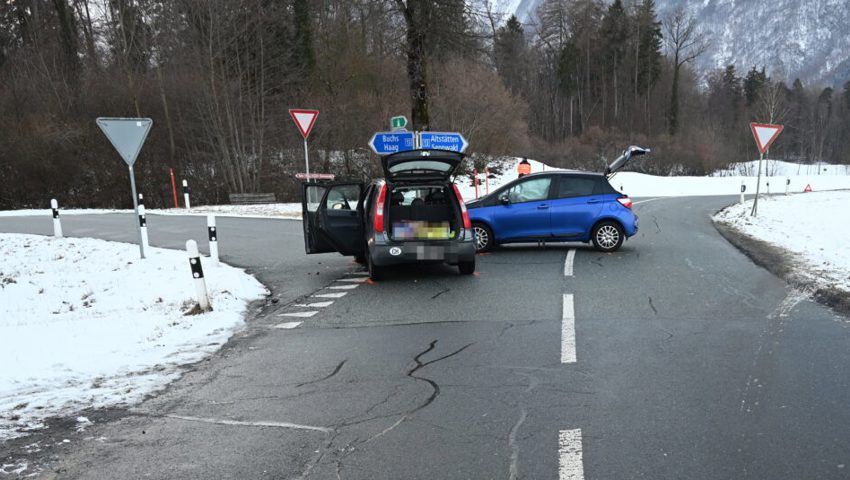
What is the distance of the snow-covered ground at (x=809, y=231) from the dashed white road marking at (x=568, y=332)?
3.61m

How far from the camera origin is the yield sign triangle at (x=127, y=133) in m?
10.6

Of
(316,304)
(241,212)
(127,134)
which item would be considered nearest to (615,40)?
(241,212)

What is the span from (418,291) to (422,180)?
171cm

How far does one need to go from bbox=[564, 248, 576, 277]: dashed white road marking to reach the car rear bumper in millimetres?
1710

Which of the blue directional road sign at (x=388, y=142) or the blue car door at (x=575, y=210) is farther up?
the blue directional road sign at (x=388, y=142)

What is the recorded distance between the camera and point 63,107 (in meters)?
31.0

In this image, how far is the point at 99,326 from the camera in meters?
7.23

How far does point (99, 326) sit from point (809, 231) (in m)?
15.9

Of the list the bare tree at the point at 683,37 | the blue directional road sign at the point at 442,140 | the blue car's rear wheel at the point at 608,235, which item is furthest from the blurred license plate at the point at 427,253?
the bare tree at the point at 683,37

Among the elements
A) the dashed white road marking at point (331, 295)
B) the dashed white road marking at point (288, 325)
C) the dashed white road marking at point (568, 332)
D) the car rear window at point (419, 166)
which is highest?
the car rear window at point (419, 166)

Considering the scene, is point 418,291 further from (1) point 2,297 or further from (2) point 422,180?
(1) point 2,297

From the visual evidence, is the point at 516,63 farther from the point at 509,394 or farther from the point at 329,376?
the point at 509,394

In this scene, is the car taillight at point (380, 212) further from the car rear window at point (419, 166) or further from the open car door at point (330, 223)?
the open car door at point (330, 223)

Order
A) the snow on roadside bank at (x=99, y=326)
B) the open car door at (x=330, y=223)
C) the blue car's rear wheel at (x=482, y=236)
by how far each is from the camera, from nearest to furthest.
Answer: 1. the snow on roadside bank at (x=99, y=326)
2. the open car door at (x=330, y=223)
3. the blue car's rear wheel at (x=482, y=236)
